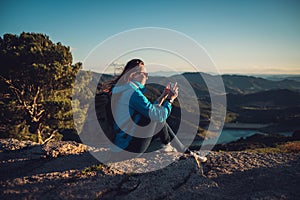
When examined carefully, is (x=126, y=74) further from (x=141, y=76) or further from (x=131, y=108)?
(x=131, y=108)

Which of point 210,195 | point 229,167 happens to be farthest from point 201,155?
point 210,195

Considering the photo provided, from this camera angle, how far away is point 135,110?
4422mm

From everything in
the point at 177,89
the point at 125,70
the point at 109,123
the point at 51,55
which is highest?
the point at 51,55

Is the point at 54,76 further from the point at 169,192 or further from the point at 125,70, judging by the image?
the point at 169,192

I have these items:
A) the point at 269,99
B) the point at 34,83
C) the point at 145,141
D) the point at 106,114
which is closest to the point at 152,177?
the point at 145,141

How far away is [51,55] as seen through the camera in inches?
615

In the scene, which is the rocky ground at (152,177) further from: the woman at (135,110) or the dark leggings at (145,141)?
the woman at (135,110)

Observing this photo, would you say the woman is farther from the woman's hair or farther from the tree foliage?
the tree foliage

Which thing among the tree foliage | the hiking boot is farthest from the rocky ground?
the tree foliage

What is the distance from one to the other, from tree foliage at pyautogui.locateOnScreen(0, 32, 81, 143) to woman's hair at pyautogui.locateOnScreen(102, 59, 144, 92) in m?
11.6

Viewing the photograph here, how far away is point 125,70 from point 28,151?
12.9 feet

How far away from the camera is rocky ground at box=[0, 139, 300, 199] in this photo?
3.88 meters

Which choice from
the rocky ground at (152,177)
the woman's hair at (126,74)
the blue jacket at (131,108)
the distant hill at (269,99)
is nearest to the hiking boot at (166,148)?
the rocky ground at (152,177)

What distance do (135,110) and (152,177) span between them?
1389 mm
